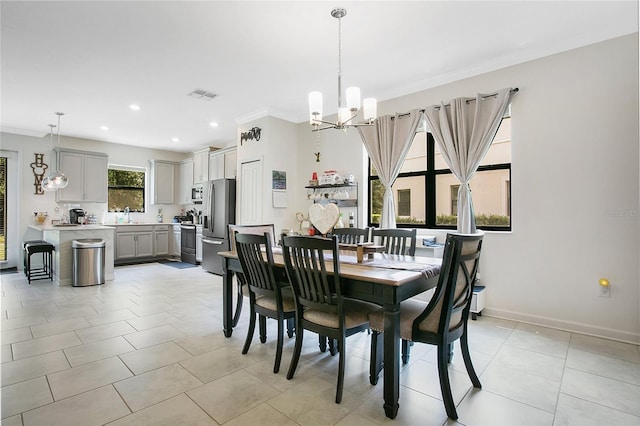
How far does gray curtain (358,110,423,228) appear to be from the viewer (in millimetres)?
4098

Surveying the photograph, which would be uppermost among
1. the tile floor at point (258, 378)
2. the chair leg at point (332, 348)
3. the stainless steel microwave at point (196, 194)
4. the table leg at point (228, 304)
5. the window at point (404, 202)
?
the stainless steel microwave at point (196, 194)

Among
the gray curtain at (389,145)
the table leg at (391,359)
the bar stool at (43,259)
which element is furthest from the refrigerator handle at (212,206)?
the table leg at (391,359)

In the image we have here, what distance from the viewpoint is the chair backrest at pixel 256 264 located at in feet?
7.75

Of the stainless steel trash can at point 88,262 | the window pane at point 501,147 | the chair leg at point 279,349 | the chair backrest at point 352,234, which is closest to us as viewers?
the chair leg at point 279,349

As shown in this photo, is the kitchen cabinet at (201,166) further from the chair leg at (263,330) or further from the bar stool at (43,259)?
the chair leg at (263,330)

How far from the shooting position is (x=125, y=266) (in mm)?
6809

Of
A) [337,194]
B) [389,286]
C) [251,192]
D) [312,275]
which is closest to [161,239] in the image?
[251,192]

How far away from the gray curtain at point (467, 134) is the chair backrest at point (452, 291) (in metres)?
1.67

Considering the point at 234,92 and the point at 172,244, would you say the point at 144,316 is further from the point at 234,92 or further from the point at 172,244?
the point at 172,244

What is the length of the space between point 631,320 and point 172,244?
7.87m

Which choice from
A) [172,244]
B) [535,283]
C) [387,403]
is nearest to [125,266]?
[172,244]

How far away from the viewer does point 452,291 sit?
6.18 feet

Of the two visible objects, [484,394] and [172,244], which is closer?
[484,394]

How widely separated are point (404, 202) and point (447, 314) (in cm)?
265
